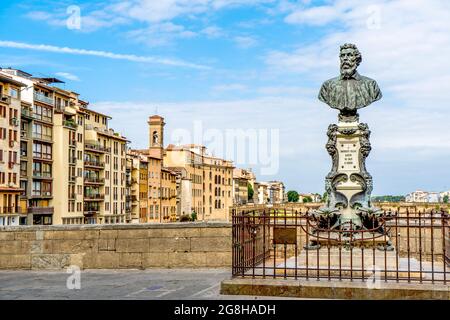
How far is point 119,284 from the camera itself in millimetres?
13508

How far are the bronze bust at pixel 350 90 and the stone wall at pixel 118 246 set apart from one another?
14.0 feet

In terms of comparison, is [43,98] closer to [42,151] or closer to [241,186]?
[42,151]

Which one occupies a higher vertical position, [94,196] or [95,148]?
[95,148]

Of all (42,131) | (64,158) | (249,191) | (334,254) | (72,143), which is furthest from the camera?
(249,191)

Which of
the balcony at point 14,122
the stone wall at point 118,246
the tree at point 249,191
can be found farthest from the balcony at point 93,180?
the tree at point 249,191

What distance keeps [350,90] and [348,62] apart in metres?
0.71

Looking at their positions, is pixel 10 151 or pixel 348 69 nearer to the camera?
pixel 348 69

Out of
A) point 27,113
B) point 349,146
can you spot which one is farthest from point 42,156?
point 349,146

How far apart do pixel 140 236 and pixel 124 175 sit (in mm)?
83786

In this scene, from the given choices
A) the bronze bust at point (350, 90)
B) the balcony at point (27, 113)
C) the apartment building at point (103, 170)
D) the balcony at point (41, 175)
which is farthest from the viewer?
the apartment building at point (103, 170)

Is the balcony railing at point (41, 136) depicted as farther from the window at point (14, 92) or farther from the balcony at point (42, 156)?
the window at point (14, 92)

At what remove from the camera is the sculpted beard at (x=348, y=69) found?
15414 mm
